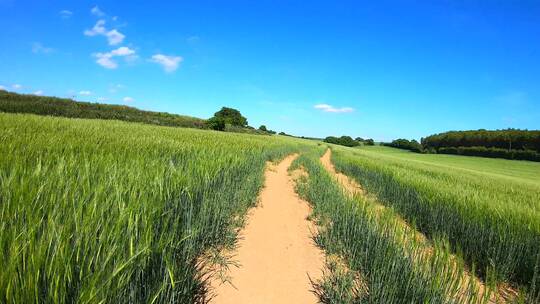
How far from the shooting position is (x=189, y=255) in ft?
9.66

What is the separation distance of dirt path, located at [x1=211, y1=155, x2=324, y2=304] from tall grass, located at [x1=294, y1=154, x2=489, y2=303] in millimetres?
317

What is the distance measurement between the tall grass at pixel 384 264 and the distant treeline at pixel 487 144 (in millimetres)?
51673

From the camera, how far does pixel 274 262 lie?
429cm

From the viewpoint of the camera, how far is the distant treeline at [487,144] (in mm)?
42750

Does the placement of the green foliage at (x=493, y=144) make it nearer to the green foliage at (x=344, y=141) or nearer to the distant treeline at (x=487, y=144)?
the distant treeline at (x=487, y=144)

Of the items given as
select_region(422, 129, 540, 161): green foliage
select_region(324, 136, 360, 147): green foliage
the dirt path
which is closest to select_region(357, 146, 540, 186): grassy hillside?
select_region(422, 129, 540, 161): green foliage

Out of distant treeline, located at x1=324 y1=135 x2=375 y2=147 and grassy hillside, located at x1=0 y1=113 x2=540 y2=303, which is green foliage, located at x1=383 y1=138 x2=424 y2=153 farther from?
grassy hillside, located at x1=0 y1=113 x2=540 y2=303

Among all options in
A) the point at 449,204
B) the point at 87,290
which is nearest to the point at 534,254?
the point at 449,204

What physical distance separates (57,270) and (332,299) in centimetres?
255

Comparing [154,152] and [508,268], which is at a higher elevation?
[154,152]

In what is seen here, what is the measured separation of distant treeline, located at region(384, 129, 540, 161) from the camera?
4275cm

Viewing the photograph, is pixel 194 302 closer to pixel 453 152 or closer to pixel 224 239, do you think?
pixel 224 239

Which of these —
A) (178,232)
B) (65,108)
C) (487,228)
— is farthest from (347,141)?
(178,232)

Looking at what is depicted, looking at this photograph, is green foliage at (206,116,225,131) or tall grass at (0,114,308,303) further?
green foliage at (206,116,225,131)
